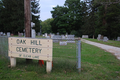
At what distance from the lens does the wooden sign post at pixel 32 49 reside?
4.25 m

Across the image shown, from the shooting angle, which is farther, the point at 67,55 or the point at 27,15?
the point at 27,15

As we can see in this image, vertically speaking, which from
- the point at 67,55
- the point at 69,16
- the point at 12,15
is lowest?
the point at 67,55

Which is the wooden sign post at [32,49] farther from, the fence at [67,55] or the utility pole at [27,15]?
the utility pole at [27,15]

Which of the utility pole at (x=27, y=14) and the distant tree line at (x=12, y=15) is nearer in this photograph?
the utility pole at (x=27, y=14)

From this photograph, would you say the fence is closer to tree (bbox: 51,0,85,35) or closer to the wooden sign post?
the wooden sign post

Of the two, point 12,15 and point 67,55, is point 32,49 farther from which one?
point 12,15

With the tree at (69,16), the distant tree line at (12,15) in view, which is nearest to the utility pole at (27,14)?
the tree at (69,16)

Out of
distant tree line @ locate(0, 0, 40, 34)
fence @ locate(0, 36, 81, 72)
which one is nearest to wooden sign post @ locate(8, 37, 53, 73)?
fence @ locate(0, 36, 81, 72)

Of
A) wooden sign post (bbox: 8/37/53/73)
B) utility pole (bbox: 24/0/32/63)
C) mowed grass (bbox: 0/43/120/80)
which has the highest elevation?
utility pole (bbox: 24/0/32/63)

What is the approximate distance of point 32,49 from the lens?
14.6ft

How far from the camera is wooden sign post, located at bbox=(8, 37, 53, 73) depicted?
4.25m

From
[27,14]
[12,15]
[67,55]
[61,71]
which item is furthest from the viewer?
[12,15]

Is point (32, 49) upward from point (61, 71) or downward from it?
upward

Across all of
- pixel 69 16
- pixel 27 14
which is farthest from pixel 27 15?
pixel 69 16
